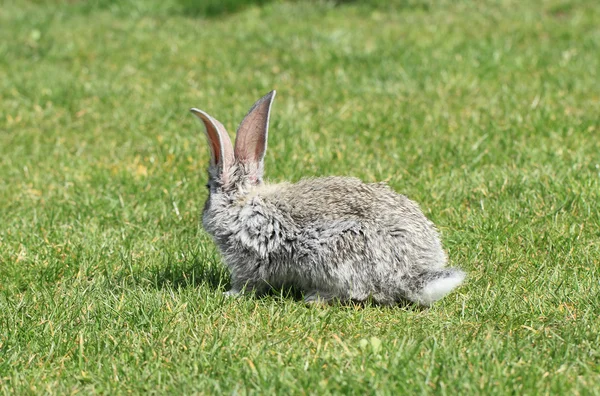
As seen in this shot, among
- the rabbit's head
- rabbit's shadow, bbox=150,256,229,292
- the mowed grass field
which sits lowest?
rabbit's shadow, bbox=150,256,229,292

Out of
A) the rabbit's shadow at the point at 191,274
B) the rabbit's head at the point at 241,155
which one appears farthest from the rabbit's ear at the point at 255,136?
the rabbit's shadow at the point at 191,274

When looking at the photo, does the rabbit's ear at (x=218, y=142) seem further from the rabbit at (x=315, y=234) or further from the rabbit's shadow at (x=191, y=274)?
the rabbit's shadow at (x=191, y=274)

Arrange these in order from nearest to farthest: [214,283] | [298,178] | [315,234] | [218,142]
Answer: [315,234] < [218,142] < [214,283] < [298,178]

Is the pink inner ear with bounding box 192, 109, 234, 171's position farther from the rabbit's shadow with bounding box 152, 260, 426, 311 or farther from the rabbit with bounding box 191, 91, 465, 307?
the rabbit's shadow with bounding box 152, 260, 426, 311

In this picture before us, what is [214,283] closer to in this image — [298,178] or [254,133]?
[254,133]

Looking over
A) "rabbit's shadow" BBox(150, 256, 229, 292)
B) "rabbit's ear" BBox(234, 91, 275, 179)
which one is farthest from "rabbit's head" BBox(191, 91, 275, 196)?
"rabbit's shadow" BBox(150, 256, 229, 292)

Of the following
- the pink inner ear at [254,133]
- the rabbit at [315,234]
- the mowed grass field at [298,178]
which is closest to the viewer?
the mowed grass field at [298,178]

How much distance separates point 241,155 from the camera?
18.0 ft

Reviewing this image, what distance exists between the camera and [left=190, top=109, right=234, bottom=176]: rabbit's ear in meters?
5.21

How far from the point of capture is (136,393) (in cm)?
407

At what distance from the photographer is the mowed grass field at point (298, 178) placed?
426cm

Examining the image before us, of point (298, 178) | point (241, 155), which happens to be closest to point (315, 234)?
point (241, 155)

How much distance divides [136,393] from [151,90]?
20.2 feet

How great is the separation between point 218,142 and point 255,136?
0.24 m
